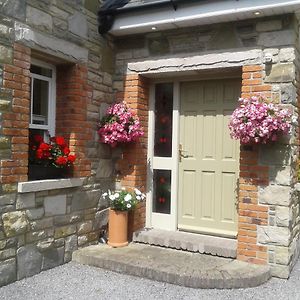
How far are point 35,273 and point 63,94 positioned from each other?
2.12 meters

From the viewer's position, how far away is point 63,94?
4738 mm

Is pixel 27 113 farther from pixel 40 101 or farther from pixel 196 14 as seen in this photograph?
pixel 196 14

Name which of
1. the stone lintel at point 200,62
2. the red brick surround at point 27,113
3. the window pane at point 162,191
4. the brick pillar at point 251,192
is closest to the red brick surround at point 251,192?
the brick pillar at point 251,192

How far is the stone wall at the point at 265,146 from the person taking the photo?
14.1 feet

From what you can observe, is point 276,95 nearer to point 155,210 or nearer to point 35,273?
point 155,210

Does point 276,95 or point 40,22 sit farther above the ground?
point 40,22

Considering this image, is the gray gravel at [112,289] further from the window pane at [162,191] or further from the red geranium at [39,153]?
the window pane at [162,191]

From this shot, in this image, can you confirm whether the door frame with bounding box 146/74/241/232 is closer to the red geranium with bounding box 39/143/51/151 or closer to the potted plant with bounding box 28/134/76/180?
the potted plant with bounding box 28/134/76/180

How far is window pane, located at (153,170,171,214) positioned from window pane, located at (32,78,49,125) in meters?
1.77


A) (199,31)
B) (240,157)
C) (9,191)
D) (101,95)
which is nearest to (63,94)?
(101,95)

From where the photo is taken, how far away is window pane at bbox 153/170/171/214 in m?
5.45

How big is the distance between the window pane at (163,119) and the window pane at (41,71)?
1560 mm

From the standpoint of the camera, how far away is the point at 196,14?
14.7 feet

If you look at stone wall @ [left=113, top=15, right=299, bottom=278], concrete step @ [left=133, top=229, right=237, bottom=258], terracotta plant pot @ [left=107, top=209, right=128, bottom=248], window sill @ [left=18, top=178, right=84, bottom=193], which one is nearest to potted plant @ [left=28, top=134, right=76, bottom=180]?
window sill @ [left=18, top=178, right=84, bottom=193]
